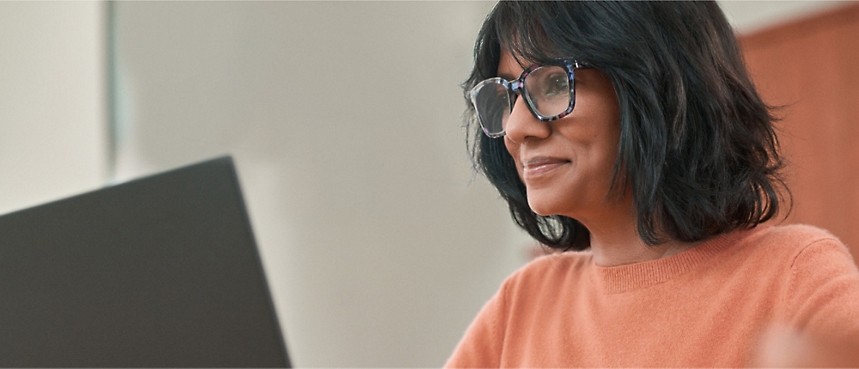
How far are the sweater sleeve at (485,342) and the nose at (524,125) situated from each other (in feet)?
0.99

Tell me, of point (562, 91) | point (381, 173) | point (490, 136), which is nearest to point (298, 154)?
point (381, 173)

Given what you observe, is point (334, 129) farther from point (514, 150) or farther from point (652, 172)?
point (652, 172)

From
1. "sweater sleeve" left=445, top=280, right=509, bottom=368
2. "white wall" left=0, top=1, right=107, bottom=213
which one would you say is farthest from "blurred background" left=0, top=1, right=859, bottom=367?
"sweater sleeve" left=445, top=280, right=509, bottom=368

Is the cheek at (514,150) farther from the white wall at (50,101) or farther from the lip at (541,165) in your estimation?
the white wall at (50,101)

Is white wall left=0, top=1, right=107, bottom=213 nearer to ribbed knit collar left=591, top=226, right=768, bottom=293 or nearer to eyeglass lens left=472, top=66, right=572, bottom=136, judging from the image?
eyeglass lens left=472, top=66, right=572, bottom=136

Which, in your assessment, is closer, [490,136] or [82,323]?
[82,323]

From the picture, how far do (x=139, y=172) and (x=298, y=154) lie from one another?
0.47 metres

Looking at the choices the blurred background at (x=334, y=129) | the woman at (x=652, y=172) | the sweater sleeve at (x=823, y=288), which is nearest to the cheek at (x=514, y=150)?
the woman at (x=652, y=172)

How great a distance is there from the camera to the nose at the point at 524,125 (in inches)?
37.7

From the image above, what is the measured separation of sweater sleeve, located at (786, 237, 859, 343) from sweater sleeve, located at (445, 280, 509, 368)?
0.44 m

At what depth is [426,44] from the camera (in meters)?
2.60

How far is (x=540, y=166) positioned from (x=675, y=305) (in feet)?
0.82

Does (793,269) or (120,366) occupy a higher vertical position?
(120,366)

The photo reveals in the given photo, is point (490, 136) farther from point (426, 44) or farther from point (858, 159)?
point (858, 159)
